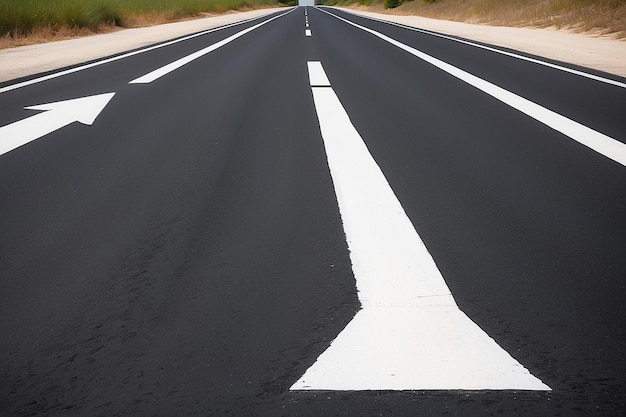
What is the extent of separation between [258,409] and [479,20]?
34.1 m

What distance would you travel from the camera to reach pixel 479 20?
33.5 m

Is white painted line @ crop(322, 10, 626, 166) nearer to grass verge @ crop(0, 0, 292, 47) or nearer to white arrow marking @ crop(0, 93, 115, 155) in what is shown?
white arrow marking @ crop(0, 93, 115, 155)

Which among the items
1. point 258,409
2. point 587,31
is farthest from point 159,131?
point 587,31

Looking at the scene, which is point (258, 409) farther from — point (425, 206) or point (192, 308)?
point (425, 206)

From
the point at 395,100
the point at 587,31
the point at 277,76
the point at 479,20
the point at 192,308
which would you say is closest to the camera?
the point at 192,308

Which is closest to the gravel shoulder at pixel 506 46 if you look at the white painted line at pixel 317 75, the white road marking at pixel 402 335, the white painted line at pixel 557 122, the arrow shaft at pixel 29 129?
the white painted line at pixel 557 122

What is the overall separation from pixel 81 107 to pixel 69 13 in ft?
53.7

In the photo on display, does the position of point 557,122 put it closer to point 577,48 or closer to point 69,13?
point 577,48

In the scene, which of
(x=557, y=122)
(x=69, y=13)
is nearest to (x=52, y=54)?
(x=69, y=13)

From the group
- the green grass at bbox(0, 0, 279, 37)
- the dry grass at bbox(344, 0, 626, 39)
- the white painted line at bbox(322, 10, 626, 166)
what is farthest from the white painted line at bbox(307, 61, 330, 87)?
the green grass at bbox(0, 0, 279, 37)

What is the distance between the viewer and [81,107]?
23.8ft

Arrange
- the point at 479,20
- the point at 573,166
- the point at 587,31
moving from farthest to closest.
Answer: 1. the point at 479,20
2. the point at 587,31
3. the point at 573,166

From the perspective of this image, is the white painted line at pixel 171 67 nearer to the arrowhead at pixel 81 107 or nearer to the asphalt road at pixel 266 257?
the arrowhead at pixel 81 107

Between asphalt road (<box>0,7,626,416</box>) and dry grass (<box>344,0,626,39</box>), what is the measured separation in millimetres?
14745
